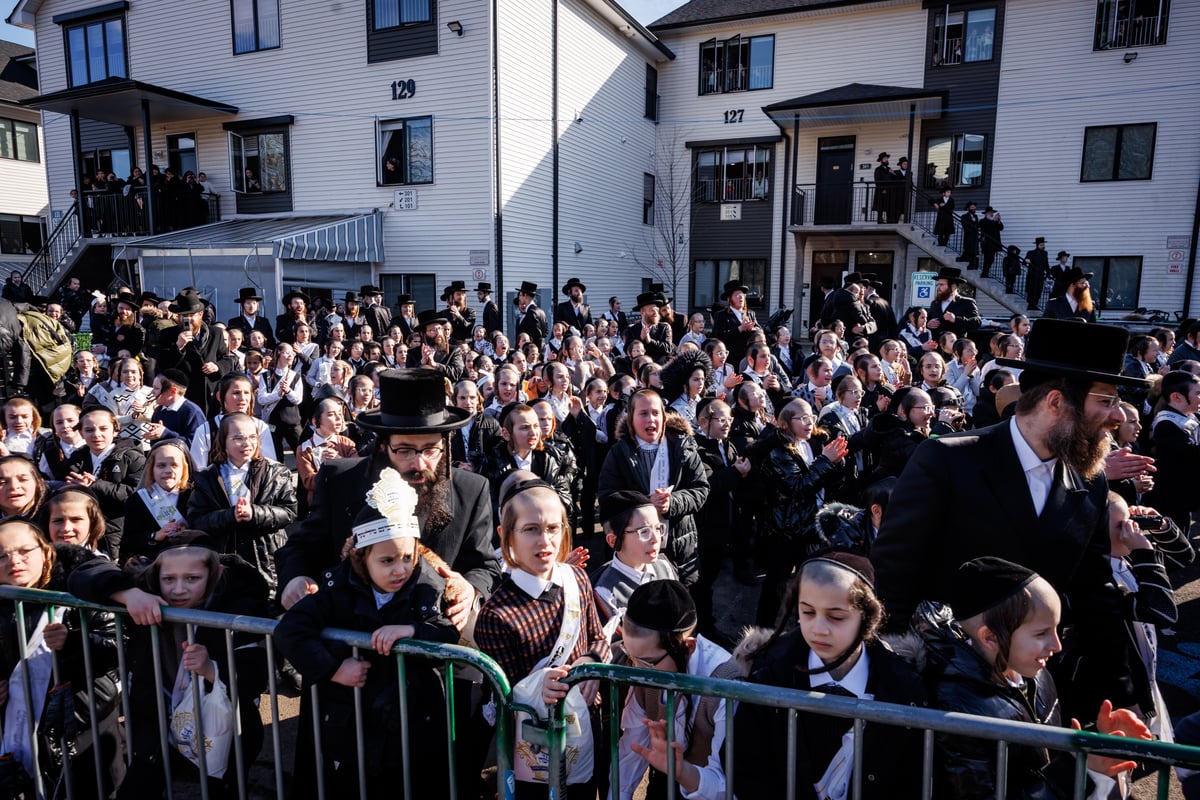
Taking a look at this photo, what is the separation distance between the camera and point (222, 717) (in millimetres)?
2779

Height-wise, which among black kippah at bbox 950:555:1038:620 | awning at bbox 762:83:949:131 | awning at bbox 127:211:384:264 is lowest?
black kippah at bbox 950:555:1038:620

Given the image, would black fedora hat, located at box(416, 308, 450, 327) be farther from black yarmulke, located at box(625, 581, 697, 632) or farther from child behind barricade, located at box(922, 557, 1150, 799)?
child behind barricade, located at box(922, 557, 1150, 799)

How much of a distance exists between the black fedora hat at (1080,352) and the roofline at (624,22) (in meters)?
19.9

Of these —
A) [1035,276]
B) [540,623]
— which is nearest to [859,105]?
[1035,276]

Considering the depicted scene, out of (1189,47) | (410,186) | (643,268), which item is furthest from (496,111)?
(1189,47)

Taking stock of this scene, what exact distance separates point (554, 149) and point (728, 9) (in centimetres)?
851

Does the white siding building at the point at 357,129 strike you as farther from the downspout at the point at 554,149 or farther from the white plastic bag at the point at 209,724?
the white plastic bag at the point at 209,724

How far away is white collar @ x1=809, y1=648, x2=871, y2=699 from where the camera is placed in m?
2.30

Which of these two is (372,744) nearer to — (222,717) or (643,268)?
(222,717)

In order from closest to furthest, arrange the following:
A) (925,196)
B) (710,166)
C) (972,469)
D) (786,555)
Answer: (972,469) < (786,555) < (925,196) < (710,166)

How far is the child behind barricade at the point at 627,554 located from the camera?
3555 millimetres

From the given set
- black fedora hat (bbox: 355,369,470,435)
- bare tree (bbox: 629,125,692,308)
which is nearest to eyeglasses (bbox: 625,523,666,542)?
black fedora hat (bbox: 355,369,470,435)

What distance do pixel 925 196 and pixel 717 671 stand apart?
65.0 ft

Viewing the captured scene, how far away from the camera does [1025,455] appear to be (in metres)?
2.52
